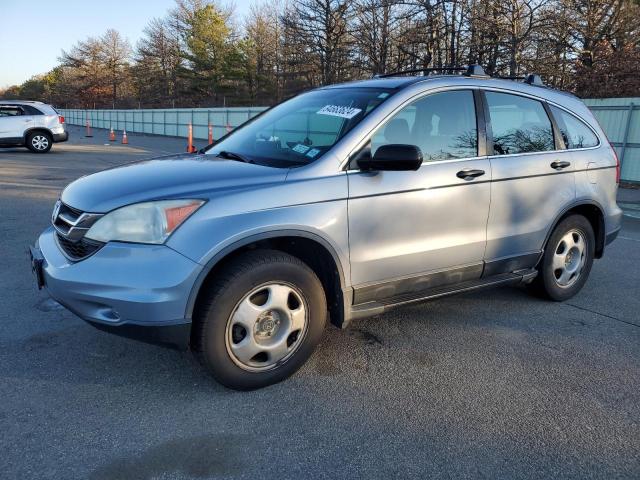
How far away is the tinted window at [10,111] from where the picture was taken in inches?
671

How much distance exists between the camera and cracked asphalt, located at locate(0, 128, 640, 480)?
2.41m

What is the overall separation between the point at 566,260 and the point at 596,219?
0.56 metres

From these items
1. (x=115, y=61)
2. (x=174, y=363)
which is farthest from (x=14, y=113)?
(x=115, y=61)

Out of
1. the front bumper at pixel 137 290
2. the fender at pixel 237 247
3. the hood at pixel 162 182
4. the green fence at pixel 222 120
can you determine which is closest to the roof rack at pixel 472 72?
the hood at pixel 162 182

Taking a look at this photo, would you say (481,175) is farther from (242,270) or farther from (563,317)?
(242,270)

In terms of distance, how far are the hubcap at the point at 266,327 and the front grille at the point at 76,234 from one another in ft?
2.79

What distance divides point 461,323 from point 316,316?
58.7 inches

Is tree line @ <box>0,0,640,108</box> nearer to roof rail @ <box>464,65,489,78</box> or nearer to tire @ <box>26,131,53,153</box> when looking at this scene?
roof rail @ <box>464,65,489,78</box>

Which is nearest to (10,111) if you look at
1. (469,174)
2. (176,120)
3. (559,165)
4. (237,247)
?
(176,120)

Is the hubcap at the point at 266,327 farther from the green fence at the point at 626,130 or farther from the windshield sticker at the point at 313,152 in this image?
the green fence at the point at 626,130

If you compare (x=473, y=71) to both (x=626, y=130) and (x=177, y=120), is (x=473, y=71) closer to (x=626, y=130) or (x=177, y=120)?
(x=626, y=130)

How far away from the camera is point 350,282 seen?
3.19m

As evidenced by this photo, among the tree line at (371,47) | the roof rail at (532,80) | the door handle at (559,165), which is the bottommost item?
the door handle at (559,165)

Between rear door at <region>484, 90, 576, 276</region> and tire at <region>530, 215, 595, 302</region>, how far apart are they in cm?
21
